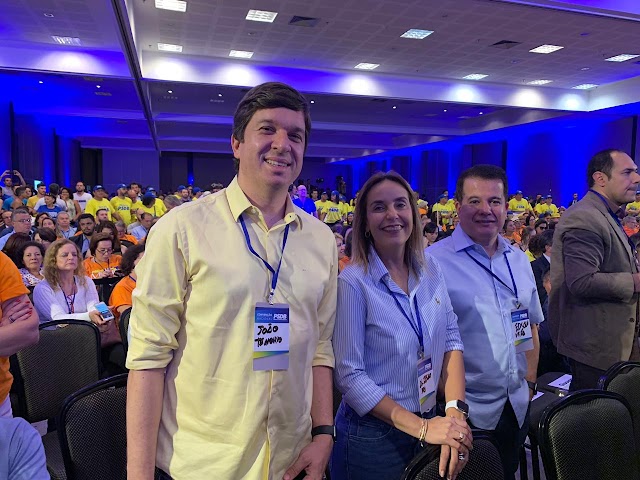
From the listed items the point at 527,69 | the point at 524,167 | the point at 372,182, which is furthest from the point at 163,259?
the point at 524,167

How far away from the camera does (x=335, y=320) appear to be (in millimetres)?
1461

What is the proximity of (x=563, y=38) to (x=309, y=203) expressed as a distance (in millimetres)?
5381

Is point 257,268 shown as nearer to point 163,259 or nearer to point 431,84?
point 163,259

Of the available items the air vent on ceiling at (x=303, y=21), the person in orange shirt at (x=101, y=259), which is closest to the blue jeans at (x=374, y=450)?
the person in orange shirt at (x=101, y=259)

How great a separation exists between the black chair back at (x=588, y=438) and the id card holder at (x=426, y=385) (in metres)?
0.33

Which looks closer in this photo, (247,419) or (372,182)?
(247,419)

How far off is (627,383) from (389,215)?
1.19 meters

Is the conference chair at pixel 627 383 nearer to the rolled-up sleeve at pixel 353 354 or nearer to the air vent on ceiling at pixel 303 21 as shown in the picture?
the rolled-up sleeve at pixel 353 354

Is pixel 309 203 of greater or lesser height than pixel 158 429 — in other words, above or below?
above

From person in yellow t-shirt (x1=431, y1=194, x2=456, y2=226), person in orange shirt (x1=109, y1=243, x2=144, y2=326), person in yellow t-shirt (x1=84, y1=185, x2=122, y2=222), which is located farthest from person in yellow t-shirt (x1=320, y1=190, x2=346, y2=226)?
person in orange shirt (x1=109, y1=243, x2=144, y2=326)

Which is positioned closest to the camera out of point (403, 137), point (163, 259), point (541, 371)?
point (163, 259)

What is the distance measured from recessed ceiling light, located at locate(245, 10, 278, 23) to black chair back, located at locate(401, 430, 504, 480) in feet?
25.0

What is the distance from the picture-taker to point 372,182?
163 centimetres

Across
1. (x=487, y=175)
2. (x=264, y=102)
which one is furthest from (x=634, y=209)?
(x=264, y=102)
